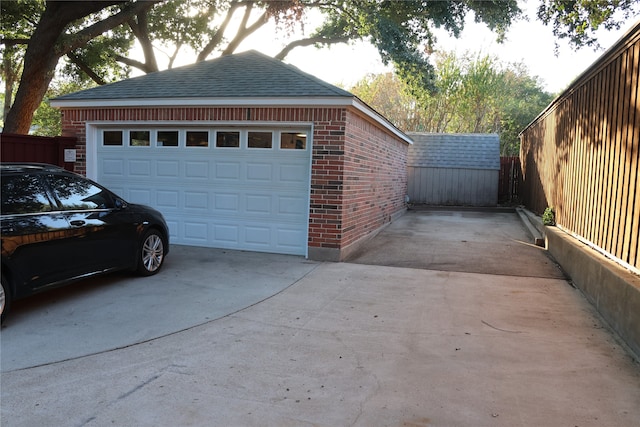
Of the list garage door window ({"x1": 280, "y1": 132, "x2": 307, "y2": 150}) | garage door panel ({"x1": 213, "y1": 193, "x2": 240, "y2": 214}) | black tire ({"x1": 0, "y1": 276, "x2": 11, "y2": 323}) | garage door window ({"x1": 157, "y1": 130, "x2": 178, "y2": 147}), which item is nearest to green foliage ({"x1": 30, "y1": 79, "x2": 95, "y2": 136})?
garage door window ({"x1": 157, "y1": 130, "x2": 178, "y2": 147})

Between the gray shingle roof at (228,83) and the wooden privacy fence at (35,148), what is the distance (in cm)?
94

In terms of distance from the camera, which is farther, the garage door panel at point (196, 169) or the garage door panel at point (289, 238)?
the garage door panel at point (196, 169)

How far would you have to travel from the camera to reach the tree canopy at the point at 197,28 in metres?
13.9

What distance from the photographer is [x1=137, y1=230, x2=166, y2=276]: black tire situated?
265 inches

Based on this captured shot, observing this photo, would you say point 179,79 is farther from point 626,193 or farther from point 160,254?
point 626,193

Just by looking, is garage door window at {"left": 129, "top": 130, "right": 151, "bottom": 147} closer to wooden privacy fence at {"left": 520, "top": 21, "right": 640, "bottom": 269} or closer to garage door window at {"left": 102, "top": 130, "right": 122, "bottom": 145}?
garage door window at {"left": 102, "top": 130, "right": 122, "bottom": 145}

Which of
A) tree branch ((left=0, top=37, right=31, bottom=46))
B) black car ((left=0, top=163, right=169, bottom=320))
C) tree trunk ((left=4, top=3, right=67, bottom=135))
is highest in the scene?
tree branch ((left=0, top=37, right=31, bottom=46))

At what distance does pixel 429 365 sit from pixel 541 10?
9961 mm

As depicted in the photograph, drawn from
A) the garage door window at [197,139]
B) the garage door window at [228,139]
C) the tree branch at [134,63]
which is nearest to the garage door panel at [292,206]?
the garage door window at [228,139]

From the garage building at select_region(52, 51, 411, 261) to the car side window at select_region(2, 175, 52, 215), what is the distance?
3941 mm

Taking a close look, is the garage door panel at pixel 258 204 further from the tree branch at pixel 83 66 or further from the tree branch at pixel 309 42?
the tree branch at pixel 309 42

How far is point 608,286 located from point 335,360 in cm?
328

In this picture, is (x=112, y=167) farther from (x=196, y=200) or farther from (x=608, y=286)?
(x=608, y=286)

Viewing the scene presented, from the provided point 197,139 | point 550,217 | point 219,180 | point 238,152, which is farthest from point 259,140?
point 550,217
